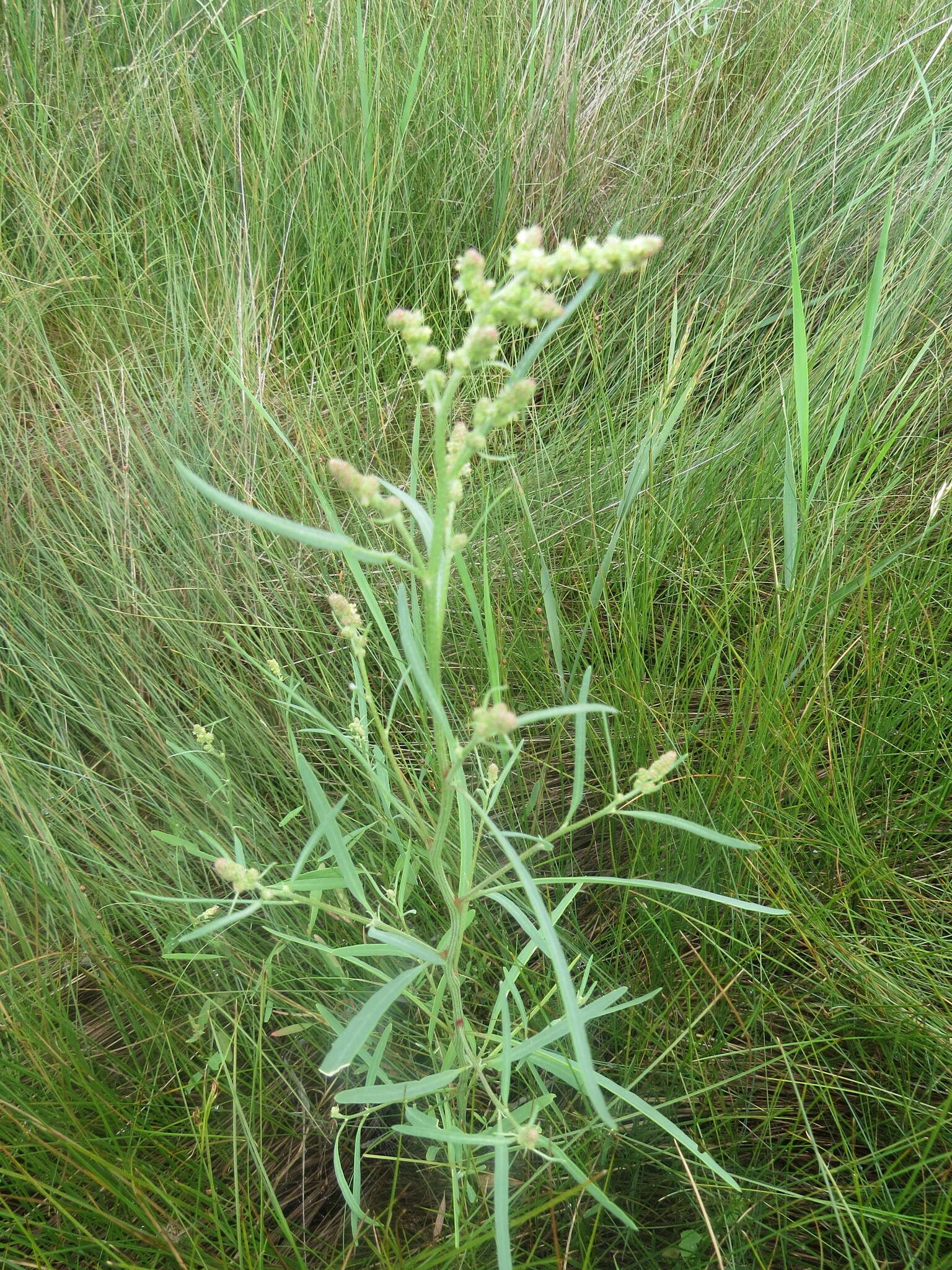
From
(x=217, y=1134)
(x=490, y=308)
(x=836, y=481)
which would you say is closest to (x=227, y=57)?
(x=836, y=481)

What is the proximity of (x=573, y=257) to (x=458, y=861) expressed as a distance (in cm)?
87

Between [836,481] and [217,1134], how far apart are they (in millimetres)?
1285

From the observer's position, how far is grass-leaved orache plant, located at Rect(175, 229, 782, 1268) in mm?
646

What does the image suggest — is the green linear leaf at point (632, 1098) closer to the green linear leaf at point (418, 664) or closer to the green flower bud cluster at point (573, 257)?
the green linear leaf at point (418, 664)

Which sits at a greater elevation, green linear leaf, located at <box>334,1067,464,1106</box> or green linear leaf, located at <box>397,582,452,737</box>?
green linear leaf, located at <box>397,582,452,737</box>

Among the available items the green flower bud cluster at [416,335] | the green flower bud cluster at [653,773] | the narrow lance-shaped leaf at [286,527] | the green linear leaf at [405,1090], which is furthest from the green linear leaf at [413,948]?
the green flower bud cluster at [416,335]

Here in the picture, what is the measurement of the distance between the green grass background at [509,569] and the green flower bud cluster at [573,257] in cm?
72

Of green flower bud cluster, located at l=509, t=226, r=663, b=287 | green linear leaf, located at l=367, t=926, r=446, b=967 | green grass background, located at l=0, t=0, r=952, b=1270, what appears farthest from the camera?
green grass background, located at l=0, t=0, r=952, b=1270

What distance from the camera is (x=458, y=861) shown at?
1.28m

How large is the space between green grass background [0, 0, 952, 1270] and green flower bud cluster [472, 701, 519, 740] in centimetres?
48

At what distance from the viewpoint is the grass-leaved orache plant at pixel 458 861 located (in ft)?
2.12

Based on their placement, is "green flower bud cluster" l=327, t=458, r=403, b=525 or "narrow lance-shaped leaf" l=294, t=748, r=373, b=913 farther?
"narrow lance-shaped leaf" l=294, t=748, r=373, b=913

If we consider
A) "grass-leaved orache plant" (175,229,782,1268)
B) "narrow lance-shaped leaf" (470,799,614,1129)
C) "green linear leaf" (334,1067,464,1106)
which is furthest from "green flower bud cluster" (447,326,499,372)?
"green linear leaf" (334,1067,464,1106)

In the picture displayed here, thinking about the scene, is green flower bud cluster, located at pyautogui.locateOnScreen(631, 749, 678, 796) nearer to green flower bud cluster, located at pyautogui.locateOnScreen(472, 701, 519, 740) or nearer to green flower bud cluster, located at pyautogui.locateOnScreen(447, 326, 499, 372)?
green flower bud cluster, located at pyautogui.locateOnScreen(472, 701, 519, 740)
